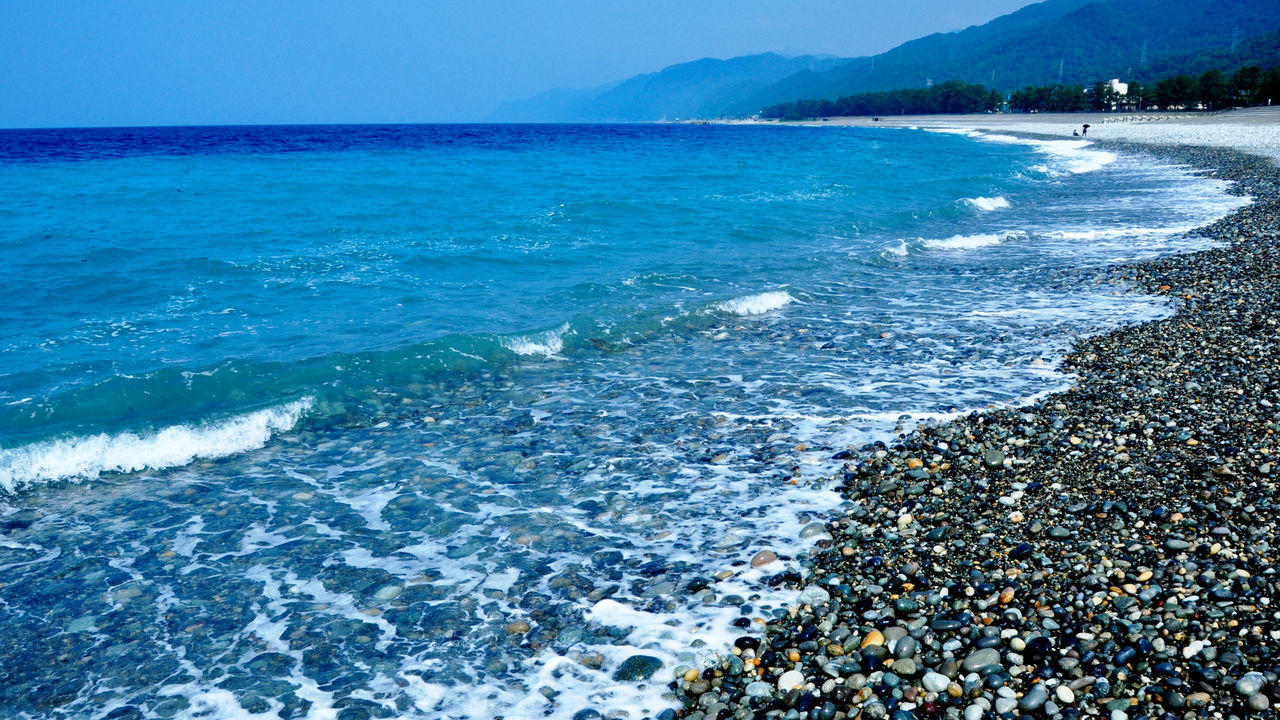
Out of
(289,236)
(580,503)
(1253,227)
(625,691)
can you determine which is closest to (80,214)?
(289,236)

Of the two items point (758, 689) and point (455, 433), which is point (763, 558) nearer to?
point (758, 689)

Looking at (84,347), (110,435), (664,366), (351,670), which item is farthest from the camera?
(84,347)

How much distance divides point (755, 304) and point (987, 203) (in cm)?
2150

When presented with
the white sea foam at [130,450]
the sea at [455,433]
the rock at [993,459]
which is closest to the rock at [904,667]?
the sea at [455,433]

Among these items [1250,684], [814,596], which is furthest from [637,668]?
[1250,684]

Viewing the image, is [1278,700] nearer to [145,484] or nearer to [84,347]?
[145,484]

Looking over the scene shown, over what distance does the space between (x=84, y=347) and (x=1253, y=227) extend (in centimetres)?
2643

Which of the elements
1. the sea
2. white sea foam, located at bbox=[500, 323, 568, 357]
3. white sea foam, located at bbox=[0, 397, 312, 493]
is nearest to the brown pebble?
the sea

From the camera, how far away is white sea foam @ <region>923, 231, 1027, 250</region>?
22.2 meters

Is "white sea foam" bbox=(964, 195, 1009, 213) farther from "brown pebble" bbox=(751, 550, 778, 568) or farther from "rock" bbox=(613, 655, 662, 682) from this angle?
"rock" bbox=(613, 655, 662, 682)

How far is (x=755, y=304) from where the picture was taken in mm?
15109

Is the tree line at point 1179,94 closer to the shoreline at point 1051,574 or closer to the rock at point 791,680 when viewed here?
the shoreline at point 1051,574

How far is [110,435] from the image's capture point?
9188 mm

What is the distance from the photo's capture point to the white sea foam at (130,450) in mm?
8547
